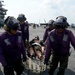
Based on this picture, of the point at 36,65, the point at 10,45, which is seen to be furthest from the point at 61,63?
the point at 36,65

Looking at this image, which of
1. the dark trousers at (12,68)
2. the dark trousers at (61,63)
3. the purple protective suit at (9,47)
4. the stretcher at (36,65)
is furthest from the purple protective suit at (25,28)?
the purple protective suit at (9,47)

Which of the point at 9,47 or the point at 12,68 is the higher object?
the point at 9,47

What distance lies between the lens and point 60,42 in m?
7.30

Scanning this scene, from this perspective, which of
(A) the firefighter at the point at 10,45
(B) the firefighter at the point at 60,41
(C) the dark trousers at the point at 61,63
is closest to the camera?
(A) the firefighter at the point at 10,45

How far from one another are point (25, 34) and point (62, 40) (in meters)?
5.77

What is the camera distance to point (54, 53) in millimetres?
7590

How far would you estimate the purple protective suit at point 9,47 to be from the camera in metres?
6.46

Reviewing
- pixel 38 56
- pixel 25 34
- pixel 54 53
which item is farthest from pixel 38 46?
pixel 54 53

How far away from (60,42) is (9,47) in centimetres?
154

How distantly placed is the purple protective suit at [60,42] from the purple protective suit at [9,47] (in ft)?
3.35

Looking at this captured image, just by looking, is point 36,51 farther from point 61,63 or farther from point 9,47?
point 9,47

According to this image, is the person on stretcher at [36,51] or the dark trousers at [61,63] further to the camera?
the person on stretcher at [36,51]

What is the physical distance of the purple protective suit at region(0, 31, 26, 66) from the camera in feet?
21.2

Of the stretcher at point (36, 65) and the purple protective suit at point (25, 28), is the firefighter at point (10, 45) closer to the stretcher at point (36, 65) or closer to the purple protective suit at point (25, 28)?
the stretcher at point (36, 65)
